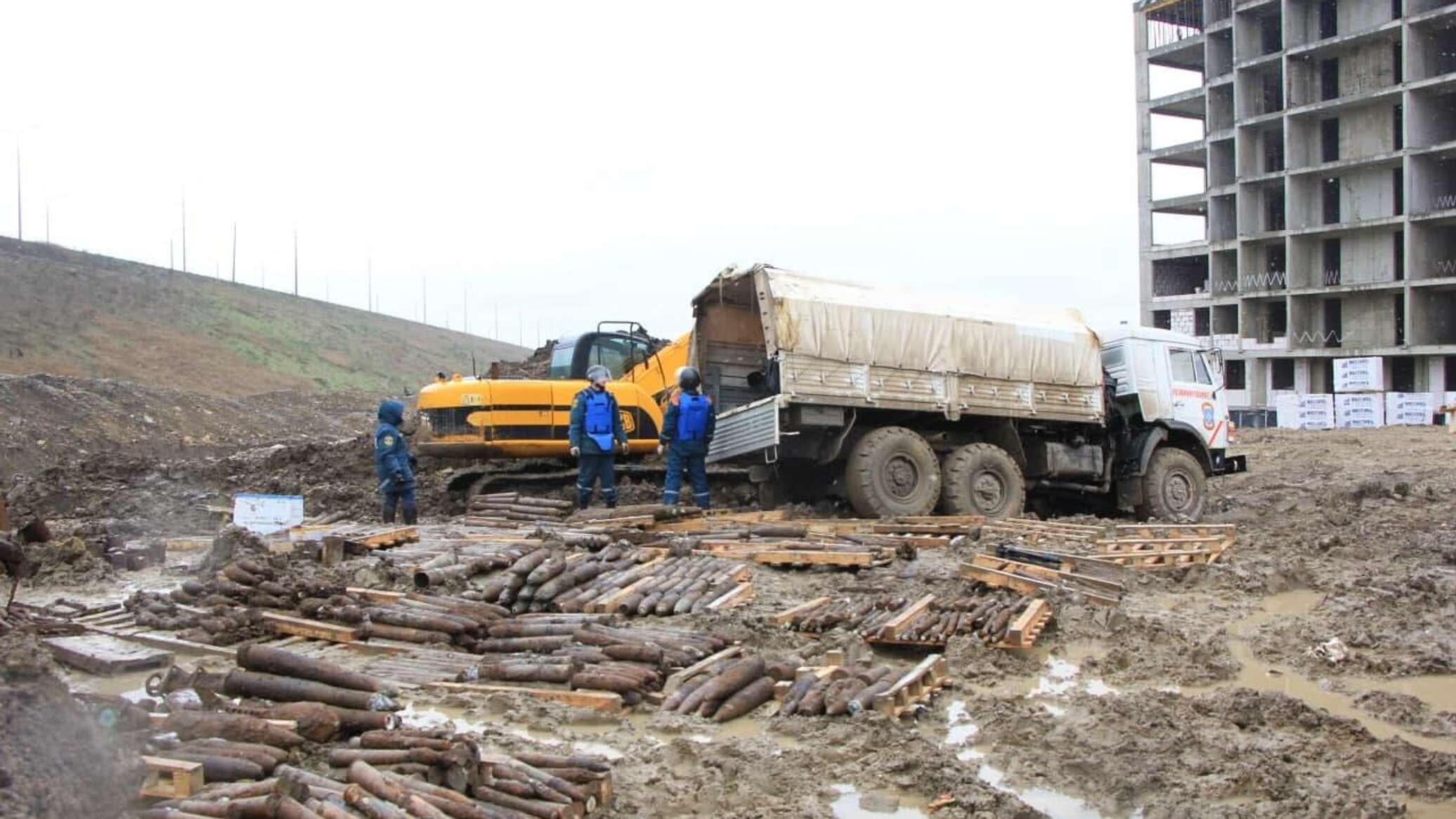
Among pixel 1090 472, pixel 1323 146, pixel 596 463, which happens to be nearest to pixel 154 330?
pixel 596 463

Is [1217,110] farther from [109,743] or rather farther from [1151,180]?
[109,743]

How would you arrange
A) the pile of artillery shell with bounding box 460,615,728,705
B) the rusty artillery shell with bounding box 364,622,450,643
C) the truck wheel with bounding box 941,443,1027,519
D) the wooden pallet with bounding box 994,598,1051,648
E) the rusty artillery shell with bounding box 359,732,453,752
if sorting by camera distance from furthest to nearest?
the truck wheel with bounding box 941,443,1027,519 < the rusty artillery shell with bounding box 364,622,450,643 < the wooden pallet with bounding box 994,598,1051,648 < the pile of artillery shell with bounding box 460,615,728,705 < the rusty artillery shell with bounding box 359,732,453,752

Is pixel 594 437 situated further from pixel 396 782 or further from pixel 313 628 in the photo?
pixel 396 782

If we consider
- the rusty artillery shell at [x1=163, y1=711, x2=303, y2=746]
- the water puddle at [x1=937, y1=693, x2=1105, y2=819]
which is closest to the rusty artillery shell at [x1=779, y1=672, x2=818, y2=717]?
the water puddle at [x1=937, y1=693, x2=1105, y2=819]

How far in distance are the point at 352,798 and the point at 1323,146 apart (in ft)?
191

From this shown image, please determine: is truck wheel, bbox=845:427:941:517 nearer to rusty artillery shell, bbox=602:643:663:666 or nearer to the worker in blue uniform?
the worker in blue uniform

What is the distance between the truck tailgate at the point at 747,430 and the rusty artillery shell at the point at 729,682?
709 centimetres

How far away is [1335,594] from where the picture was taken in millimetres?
10047

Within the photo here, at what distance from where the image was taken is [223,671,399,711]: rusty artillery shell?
6027mm

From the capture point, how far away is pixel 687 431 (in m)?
14.6

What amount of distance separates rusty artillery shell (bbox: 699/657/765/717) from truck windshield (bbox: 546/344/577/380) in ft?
37.0

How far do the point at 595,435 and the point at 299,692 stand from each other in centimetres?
886

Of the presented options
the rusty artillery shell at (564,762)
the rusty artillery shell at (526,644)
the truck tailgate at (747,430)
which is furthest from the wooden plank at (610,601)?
the truck tailgate at (747,430)

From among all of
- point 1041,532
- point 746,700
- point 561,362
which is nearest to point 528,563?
point 746,700
